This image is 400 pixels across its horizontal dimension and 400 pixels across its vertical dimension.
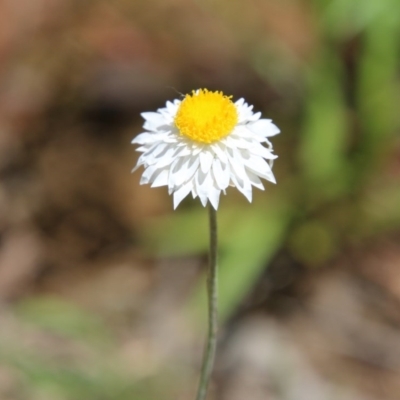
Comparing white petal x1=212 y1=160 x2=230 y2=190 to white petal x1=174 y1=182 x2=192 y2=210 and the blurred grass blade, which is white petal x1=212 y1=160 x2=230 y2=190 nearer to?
white petal x1=174 y1=182 x2=192 y2=210

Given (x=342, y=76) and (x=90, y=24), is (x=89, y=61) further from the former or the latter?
(x=342, y=76)

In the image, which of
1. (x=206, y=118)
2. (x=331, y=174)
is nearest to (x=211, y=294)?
(x=206, y=118)

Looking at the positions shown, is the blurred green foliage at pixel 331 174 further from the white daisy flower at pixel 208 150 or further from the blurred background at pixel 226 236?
the white daisy flower at pixel 208 150

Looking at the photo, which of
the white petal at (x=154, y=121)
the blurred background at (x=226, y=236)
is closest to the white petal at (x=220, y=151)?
the white petal at (x=154, y=121)

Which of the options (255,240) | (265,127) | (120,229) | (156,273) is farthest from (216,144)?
(120,229)

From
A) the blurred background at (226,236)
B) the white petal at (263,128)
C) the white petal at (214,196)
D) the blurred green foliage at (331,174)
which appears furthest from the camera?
the blurred green foliage at (331,174)

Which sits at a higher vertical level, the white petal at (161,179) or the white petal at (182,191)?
the white petal at (161,179)

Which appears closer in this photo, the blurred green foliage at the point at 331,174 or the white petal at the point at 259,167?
the white petal at the point at 259,167
